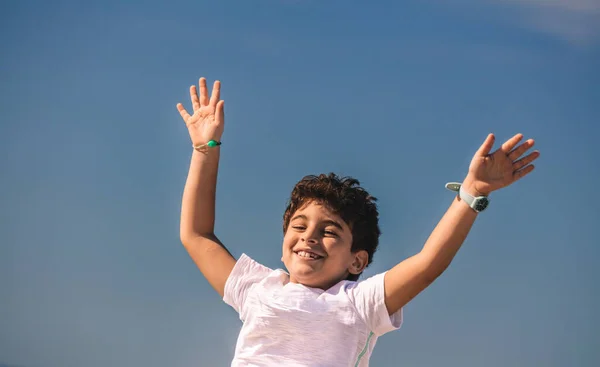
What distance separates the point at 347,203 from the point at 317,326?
733 millimetres

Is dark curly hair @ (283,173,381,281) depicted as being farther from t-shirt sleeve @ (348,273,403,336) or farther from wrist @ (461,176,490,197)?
wrist @ (461,176,490,197)

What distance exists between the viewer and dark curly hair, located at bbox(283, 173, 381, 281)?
432 centimetres

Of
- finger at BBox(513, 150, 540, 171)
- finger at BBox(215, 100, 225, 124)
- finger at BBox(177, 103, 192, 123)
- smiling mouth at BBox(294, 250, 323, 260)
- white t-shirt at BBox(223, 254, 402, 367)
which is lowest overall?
white t-shirt at BBox(223, 254, 402, 367)

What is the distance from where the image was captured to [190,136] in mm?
4895

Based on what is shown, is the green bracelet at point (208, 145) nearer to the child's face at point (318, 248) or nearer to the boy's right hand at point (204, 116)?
the boy's right hand at point (204, 116)

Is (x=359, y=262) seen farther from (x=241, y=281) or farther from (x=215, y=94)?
(x=215, y=94)

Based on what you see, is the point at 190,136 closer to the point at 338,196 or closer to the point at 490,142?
the point at 338,196

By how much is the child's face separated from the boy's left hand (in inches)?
32.1

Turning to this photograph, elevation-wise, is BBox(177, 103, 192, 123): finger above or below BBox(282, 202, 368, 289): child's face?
above

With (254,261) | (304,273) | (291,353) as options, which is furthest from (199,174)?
(291,353)

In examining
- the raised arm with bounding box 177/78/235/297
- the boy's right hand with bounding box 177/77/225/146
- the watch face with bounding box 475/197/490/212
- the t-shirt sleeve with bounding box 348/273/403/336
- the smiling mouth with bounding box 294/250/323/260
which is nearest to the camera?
the watch face with bounding box 475/197/490/212

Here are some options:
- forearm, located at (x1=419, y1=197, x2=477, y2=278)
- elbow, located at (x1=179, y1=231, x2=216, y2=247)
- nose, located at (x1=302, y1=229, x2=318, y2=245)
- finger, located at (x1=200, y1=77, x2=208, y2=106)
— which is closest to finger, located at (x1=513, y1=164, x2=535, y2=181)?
forearm, located at (x1=419, y1=197, x2=477, y2=278)

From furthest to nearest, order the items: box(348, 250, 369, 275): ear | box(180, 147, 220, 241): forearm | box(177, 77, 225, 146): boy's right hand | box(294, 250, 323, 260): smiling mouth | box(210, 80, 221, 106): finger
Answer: box(210, 80, 221, 106): finger, box(177, 77, 225, 146): boy's right hand, box(180, 147, 220, 241): forearm, box(348, 250, 369, 275): ear, box(294, 250, 323, 260): smiling mouth

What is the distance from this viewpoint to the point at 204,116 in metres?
4.92
